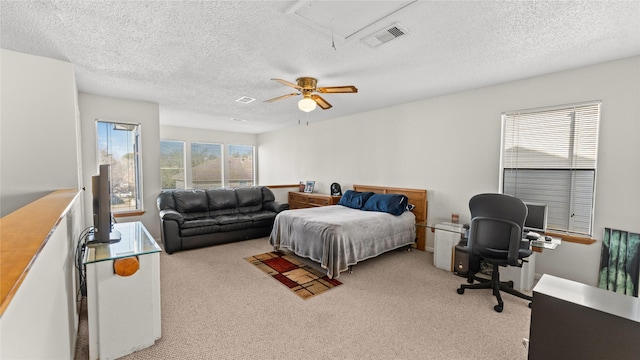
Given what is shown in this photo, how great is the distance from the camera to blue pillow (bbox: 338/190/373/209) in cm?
486

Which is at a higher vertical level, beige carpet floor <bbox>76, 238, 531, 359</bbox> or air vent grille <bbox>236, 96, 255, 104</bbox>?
air vent grille <bbox>236, 96, 255, 104</bbox>

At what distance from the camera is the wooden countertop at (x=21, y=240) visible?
69 centimetres

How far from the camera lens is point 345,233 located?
11.6 feet

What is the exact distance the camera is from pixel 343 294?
2.99m

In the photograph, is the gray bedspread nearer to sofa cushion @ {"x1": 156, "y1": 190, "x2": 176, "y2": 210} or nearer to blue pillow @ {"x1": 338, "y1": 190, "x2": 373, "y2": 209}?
blue pillow @ {"x1": 338, "y1": 190, "x2": 373, "y2": 209}

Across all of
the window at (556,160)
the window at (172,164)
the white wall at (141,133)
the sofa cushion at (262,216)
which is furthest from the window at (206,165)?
the window at (556,160)

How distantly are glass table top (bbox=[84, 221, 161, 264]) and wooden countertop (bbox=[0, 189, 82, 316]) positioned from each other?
0.42 meters

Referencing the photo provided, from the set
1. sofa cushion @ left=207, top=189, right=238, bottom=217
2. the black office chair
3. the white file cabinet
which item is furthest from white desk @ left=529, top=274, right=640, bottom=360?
sofa cushion @ left=207, top=189, right=238, bottom=217

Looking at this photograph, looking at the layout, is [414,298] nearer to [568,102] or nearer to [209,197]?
[568,102]

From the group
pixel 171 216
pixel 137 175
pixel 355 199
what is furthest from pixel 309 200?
pixel 137 175

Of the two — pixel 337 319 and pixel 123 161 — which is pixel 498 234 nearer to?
pixel 337 319

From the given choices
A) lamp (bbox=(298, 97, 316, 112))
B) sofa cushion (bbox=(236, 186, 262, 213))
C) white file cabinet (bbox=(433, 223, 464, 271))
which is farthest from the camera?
sofa cushion (bbox=(236, 186, 262, 213))

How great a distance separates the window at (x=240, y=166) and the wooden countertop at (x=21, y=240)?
677 cm

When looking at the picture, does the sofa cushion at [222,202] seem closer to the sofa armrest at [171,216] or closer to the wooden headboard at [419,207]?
the sofa armrest at [171,216]
